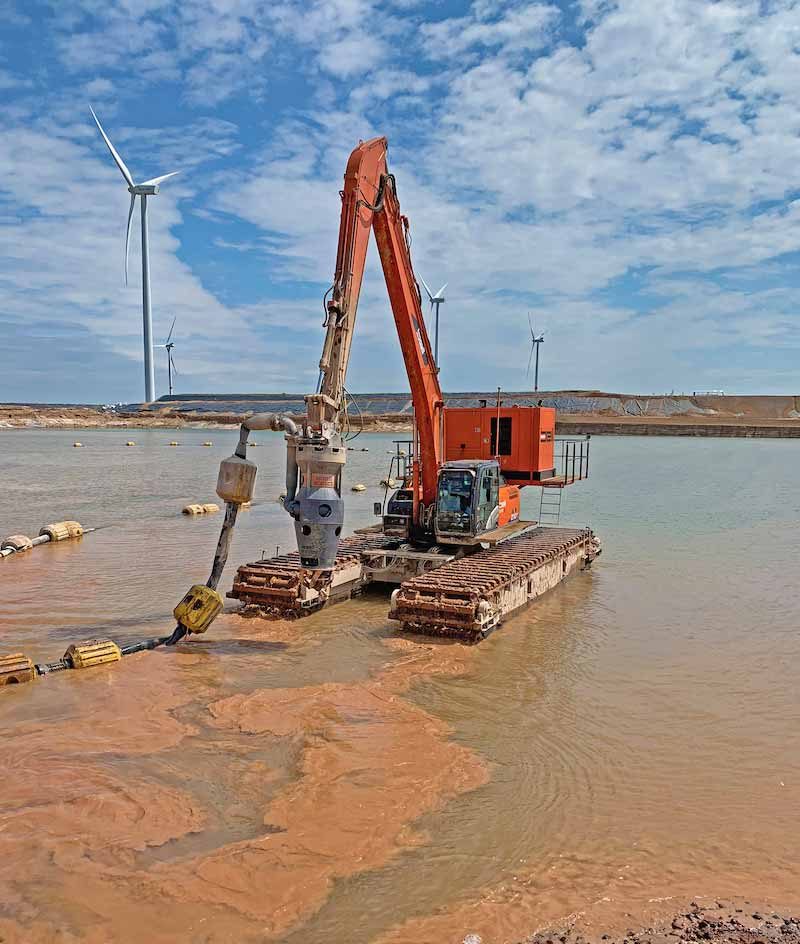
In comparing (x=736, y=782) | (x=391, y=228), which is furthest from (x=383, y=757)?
(x=391, y=228)

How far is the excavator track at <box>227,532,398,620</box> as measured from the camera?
491 inches

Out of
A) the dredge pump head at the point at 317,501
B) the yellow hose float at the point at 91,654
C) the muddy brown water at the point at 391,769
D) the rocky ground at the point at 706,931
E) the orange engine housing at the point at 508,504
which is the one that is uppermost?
the dredge pump head at the point at 317,501

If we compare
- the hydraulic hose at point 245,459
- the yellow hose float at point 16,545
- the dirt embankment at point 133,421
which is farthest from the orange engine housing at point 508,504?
the dirt embankment at point 133,421

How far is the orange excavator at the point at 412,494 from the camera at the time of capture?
10.1 meters

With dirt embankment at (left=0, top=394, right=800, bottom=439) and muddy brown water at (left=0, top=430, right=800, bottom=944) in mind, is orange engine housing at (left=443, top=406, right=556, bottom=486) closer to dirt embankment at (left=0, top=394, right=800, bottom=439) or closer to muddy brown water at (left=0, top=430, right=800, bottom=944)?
muddy brown water at (left=0, top=430, right=800, bottom=944)

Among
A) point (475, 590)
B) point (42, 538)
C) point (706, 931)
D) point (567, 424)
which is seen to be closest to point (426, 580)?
point (475, 590)

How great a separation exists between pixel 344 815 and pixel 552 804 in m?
1.87

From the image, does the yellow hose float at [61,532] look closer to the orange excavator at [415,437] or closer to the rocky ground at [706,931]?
the orange excavator at [415,437]

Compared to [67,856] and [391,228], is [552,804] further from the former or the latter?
[391,228]

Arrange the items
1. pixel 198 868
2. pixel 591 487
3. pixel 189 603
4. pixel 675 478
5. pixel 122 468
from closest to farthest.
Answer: pixel 198 868
pixel 189 603
pixel 591 487
pixel 675 478
pixel 122 468

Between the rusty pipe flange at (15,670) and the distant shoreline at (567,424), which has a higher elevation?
the distant shoreline at (567,424)

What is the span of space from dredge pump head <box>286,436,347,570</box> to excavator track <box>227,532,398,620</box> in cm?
228

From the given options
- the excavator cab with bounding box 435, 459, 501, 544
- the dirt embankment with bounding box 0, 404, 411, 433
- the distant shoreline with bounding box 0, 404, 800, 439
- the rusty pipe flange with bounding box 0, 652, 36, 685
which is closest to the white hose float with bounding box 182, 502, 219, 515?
the excavator cab with bounding box 435, 459, 501, 544

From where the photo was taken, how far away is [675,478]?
135 ft
